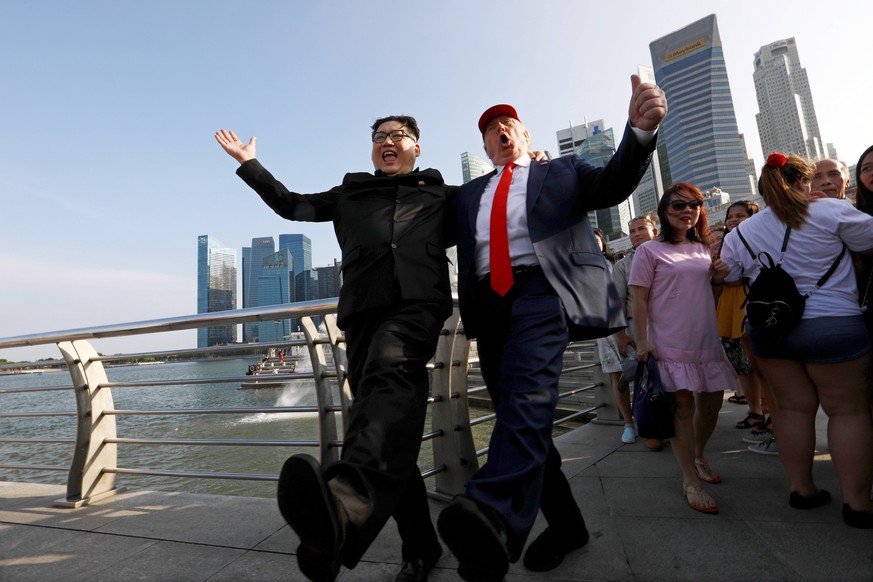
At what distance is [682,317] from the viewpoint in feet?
7.45

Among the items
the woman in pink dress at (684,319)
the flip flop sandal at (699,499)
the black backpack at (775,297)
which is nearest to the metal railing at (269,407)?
the woman in pink dress at (684,319)

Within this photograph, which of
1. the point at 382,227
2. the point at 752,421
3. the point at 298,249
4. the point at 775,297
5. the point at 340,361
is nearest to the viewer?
the point at 382,227

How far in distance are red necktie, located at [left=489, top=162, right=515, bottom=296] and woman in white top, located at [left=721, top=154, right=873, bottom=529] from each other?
130 cm

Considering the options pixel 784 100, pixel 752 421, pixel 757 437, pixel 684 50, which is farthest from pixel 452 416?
pixel 784 100

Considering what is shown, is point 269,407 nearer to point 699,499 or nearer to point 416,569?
point 416,569

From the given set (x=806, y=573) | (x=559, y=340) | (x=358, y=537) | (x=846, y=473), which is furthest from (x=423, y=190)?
(x=846, y=473)

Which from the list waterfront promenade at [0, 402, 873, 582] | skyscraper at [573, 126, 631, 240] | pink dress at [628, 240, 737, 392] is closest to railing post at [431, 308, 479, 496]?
waterfront promenade at [0, 402, 873, 582]

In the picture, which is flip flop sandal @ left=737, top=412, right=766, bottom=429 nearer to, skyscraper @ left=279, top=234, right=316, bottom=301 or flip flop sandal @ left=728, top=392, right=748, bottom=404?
flip flop sandal @ left=728, top=392, right=748, bottom=404

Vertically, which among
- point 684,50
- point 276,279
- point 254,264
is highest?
point 684,50

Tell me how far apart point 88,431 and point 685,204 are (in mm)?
3635

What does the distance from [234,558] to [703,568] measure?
1673mm

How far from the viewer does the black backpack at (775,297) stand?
186 cm

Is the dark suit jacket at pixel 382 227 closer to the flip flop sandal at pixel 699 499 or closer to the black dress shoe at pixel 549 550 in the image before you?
the black dress shoe at pixel 549 550

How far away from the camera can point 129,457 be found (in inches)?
266
